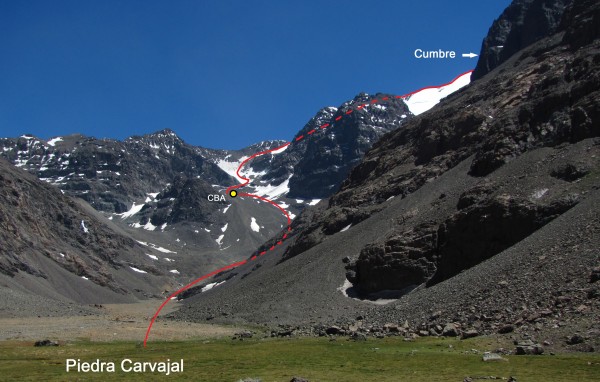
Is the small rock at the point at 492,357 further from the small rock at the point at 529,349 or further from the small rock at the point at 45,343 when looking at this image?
the small rock at the point at 45,343

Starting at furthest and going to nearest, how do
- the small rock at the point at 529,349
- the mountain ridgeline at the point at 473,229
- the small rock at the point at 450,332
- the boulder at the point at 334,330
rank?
the boulder at the point at 334,330 < the mountain ridgeline at the point at 473,229 < the small rock at the point at 450,332 < the small rock at the point at 529,349

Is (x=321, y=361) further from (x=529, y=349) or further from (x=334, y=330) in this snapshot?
(x=334, y=330)

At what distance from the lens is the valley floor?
4017 centimetres

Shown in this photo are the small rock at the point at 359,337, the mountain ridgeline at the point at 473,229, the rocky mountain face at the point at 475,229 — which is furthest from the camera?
the small rock at the point at 359,337

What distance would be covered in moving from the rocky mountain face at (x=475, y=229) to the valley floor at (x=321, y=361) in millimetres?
5193

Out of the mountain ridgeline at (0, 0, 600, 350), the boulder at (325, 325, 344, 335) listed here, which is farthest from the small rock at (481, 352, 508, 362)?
the boulder at (325, 325, 344, 335)

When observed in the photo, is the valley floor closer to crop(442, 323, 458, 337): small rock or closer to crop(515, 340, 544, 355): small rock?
crop(515, 340, 544, 355): small rock

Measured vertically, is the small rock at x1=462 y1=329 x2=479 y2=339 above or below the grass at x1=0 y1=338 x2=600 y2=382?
above

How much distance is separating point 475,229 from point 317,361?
52368mm

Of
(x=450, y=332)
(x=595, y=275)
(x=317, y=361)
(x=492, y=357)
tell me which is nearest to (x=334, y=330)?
(x=450, y=332)

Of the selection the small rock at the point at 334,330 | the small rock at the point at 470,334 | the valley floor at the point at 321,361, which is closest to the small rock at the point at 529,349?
the valley floor at the point at 321,361

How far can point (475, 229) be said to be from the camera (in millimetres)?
A: 96438

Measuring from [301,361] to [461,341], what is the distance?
15348 mm

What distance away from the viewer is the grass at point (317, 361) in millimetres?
40344
